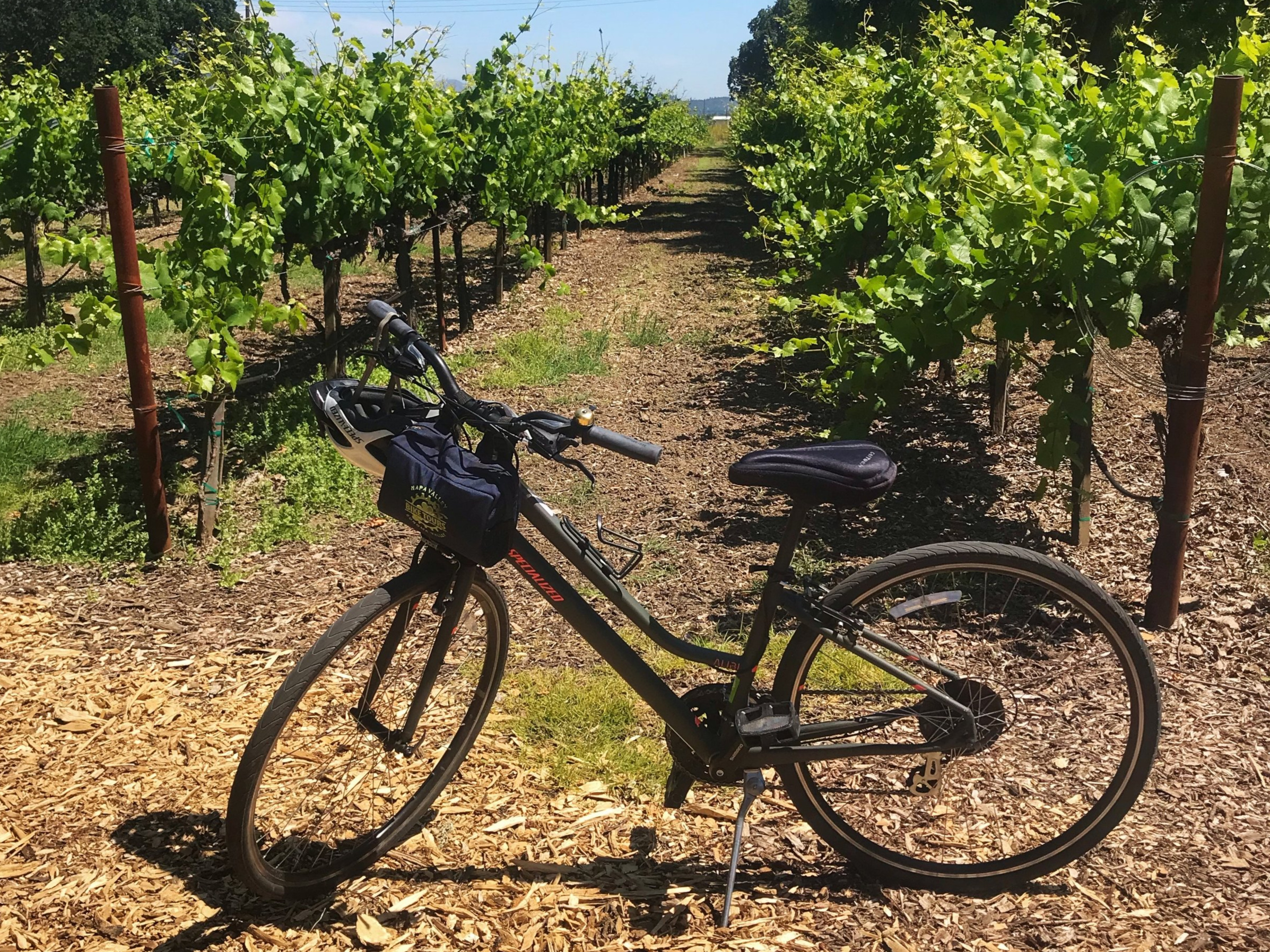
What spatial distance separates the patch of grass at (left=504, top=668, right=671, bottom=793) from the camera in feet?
10.3

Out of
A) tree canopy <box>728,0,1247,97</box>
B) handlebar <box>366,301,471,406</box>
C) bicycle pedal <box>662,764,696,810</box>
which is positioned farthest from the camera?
tree canopy <box>728,0,1247,97</box>

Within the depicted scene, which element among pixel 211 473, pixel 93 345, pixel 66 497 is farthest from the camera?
pixel 93 345

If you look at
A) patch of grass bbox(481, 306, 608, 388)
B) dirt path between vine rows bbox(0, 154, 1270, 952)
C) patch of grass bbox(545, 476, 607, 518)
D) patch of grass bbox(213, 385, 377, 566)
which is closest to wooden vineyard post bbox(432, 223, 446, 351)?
patch of grass bbox(481, 306, 608, 388)

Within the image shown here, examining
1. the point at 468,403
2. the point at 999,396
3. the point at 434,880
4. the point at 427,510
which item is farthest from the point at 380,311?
the point at 999,396

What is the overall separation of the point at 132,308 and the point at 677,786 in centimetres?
310

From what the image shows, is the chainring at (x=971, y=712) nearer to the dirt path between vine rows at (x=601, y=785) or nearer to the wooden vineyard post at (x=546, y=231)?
the dirt path between vine rows at (x=601, y=785)

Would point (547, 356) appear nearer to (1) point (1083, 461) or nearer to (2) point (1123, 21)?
(1) point (1083, 461)

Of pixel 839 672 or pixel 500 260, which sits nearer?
pixel 839 672

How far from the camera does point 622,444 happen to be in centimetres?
217

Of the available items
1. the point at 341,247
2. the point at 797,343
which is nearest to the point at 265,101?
the point at 341,247

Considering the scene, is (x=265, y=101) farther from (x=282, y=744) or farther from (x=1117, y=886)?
(x=1117, y=886)

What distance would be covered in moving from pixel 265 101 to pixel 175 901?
4517 mm

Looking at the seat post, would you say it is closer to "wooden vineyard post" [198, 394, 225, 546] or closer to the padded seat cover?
the padded seat cover

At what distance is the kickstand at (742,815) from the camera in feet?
8.11
